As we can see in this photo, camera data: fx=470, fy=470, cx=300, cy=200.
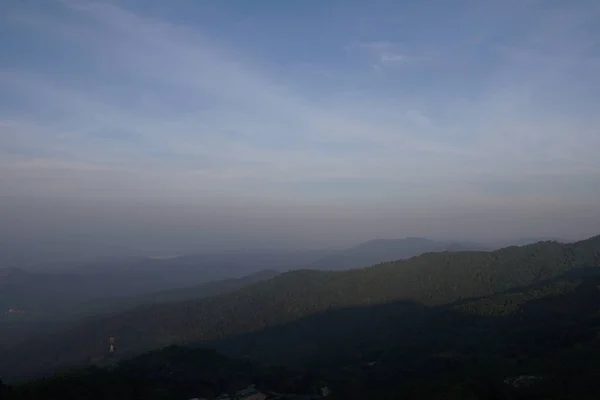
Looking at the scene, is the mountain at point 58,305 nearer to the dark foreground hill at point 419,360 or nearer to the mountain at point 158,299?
the mountain at point 158,299

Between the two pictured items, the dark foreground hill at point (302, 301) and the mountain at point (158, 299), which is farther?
the mountain at point (158, 299)

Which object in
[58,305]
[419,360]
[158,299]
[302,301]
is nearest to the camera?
[419,360]

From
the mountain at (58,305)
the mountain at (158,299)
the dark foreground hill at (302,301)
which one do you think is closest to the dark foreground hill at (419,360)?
the dark foreground hill at (302,301)

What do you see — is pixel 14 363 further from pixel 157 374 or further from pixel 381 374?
pixel 381 374

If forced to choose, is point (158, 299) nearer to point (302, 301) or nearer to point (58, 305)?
point (58, 305)

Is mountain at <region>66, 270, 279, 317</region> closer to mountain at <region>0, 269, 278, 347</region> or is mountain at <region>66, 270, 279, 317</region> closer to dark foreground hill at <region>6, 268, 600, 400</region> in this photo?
mountain at <region>0, 269, 278, 347</region>

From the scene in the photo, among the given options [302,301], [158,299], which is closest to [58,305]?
[158,299]

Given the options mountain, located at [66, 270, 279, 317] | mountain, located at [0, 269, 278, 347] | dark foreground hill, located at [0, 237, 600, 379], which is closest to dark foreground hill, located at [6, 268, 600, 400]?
dark foreground hill, located at [0, 237, 600, 379]

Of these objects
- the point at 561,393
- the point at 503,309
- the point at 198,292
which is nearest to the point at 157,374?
the point at 561,393
